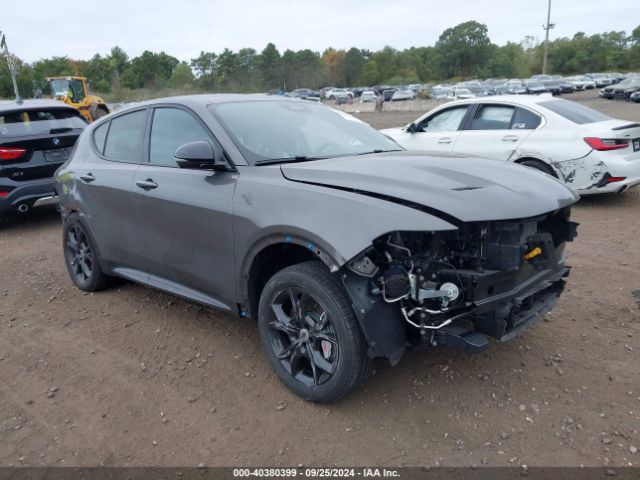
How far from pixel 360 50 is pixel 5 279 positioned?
131 metres

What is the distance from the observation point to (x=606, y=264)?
5230mm

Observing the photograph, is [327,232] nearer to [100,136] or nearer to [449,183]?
[449,183]

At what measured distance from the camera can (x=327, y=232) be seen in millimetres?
2830

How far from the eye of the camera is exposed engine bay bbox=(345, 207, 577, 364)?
9.02 feet

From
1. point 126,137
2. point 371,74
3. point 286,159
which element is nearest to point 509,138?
point 286,159

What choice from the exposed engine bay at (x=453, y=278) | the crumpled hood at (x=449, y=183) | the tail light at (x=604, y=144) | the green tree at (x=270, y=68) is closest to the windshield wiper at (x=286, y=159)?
the crumpled hood at (x=449, y=183)

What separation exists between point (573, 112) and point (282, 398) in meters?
6.36

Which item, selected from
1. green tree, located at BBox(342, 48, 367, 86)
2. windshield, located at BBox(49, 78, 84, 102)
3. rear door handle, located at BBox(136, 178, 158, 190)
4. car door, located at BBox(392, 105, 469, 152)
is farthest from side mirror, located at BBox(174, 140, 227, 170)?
green tree, located at BBox(342, 48, 367, 86)

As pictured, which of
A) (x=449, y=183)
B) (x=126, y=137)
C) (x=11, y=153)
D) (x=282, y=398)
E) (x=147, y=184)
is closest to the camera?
(x=449, y=183)

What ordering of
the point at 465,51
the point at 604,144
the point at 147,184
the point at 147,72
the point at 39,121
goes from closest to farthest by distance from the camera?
1. the point at 147,184
2. the point at 604,144
3. the point at 39,121
4. the point at 147,72
5. the point at 465,51

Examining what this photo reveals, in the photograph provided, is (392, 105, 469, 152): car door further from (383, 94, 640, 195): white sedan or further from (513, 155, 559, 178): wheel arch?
(513, 155, 559, 178): wheel arch

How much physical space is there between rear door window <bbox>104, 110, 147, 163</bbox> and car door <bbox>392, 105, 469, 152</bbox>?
4794 mm

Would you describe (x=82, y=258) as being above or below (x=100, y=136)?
below

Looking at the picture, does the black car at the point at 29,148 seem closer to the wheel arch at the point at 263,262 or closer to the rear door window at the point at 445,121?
the wheel arch at the point at 263,262
